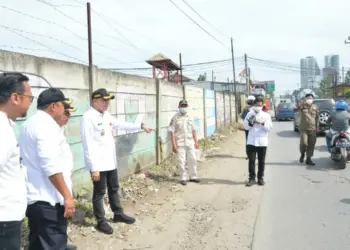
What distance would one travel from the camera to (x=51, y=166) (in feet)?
9.18

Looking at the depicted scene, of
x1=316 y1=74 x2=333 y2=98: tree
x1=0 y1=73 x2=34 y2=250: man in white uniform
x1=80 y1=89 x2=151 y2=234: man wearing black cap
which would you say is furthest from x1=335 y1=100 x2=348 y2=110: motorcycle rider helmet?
x1=316 y1=74 x2=333 y2=98: tree

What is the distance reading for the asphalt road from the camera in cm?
421

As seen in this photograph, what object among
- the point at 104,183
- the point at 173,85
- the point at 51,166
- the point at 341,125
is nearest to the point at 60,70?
the point at 104,183

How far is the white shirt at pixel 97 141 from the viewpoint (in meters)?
4.26

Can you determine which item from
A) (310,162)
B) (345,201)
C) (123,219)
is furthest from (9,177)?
(310,162)

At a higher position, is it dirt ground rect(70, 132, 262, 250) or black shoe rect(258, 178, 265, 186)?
black shoe rect(258, 178, 265, 186)

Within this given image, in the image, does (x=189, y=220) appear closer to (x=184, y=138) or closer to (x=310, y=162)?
(x=184, y=138)

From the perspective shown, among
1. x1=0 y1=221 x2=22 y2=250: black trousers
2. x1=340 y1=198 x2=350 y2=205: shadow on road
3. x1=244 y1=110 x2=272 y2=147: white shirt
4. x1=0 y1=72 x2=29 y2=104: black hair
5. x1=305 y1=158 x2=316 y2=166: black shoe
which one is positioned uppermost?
x1=0 y1=72 x2=29 y2=104: black hair

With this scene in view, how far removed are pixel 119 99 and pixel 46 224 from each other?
→ 13.8 ft

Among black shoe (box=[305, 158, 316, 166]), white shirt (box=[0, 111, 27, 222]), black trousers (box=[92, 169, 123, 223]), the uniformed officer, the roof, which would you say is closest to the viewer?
white shirt (box=[0, 111, 27, 222])

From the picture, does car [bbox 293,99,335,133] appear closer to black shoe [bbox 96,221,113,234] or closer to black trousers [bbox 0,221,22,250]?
black shoe [bbox 96,221,113,234]

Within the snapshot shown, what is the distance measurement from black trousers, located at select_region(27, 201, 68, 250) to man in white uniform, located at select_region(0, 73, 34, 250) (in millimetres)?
485

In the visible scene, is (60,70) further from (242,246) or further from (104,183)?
(242,246)

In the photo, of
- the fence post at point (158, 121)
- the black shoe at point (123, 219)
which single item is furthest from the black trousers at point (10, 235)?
the fence post at point (158, 121)
